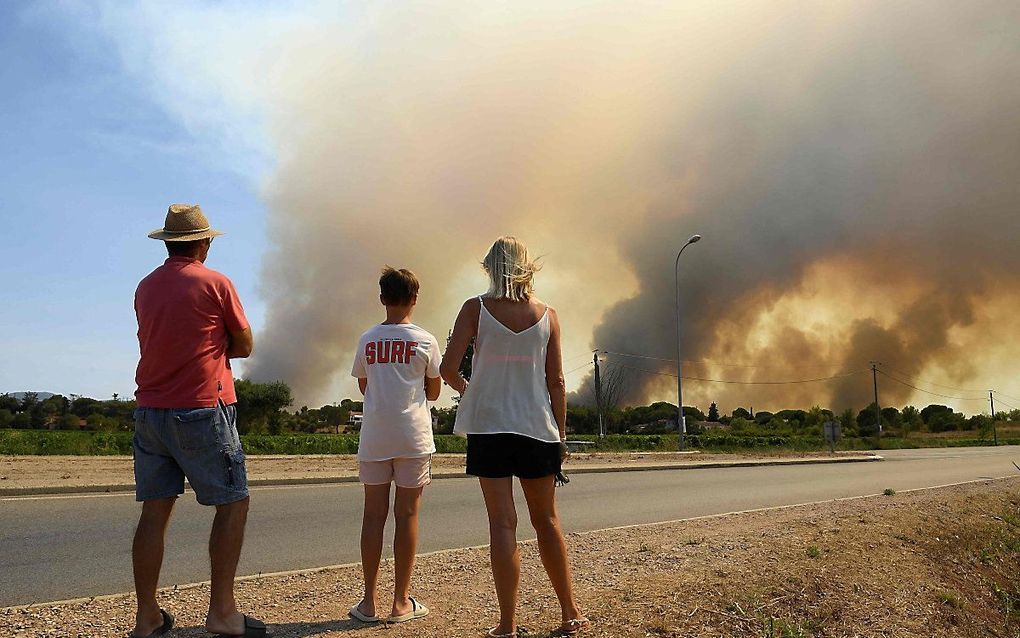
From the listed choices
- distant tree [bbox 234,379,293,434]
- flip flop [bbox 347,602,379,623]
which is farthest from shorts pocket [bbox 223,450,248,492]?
distant tree [bbox 234,379,293,434]

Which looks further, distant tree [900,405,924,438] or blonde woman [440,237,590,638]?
distant tree [900,405,924,438]

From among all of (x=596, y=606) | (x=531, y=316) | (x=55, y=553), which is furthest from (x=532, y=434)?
(x=55, y=553)

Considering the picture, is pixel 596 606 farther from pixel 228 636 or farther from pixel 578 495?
pixel 578 495

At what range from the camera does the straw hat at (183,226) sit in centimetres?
402

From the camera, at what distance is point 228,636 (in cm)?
388

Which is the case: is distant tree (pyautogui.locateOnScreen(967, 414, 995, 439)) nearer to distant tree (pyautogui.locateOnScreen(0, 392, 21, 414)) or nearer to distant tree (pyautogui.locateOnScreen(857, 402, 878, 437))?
distant tree (pyautogui.locateOnScreen(857, 402, 878, 437))

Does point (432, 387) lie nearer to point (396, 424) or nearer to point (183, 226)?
point (396, 424)

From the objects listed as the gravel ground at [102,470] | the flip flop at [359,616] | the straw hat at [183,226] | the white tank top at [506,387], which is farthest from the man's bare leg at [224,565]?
the gravel ground at [102,470]

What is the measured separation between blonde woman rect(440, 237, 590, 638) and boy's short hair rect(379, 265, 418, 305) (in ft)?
2.09

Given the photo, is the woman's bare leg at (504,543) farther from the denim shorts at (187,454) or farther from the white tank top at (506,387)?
the denim shorts at (187,454)

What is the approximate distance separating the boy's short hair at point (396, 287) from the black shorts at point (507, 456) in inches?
40.4

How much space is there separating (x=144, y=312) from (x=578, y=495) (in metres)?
10.1

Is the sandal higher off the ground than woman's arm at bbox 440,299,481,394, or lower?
lower

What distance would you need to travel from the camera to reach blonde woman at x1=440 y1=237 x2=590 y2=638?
3793mm
